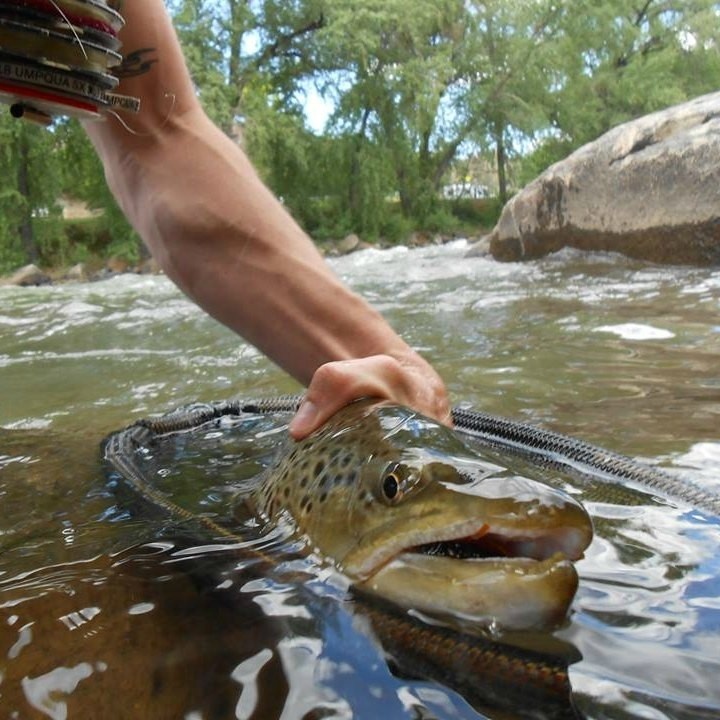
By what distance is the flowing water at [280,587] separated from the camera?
1124 mm

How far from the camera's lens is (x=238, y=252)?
2.25 m

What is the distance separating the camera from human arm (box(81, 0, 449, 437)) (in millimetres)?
2145

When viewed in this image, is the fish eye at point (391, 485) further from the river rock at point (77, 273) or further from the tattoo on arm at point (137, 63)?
the river rock at point (77, 273)

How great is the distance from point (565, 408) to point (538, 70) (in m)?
33.0

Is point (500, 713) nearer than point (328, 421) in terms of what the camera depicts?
Yes

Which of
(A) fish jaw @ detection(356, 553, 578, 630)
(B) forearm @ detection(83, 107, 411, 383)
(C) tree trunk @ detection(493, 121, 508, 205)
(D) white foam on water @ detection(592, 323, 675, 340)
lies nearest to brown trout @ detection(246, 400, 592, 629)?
(A) fish jaw @ detection(356, 553, 578, 630)

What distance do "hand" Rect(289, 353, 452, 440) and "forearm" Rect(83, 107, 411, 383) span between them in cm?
14

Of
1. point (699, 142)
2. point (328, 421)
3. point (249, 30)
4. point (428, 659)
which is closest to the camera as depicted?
point (428, 659)

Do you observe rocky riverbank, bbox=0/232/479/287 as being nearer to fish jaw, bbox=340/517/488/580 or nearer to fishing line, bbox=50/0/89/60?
fishing line, bbox=50/0/89/60

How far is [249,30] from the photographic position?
2950cm

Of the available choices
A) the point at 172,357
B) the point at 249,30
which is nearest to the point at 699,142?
the point at 172,357

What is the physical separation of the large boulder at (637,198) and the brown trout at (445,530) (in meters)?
8.45

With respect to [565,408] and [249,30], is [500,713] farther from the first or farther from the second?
[249,30]

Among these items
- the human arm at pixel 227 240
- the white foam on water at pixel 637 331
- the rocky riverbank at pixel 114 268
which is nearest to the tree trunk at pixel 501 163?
the rocky riverbank at pixel 114 268
